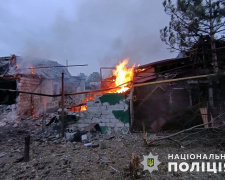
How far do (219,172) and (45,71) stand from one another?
16236 mm

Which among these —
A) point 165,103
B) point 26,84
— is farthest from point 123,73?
point 26,84

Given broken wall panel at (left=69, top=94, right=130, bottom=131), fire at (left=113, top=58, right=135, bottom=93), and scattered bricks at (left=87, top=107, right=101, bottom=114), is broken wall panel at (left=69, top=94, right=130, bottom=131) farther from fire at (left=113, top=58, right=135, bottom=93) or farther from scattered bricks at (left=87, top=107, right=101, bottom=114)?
fire at (left=113, top=58, right=135, bottom=93)

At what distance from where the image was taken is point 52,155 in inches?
195

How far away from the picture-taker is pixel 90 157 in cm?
476

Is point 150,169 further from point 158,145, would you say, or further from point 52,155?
point 52,155

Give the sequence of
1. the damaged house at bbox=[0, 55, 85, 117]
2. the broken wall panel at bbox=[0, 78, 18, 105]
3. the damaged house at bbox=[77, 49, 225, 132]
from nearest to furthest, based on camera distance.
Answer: the damaged house at bbox=[77, 49, 225, 132]
the damaged house at bbox=[0, 55, 85, 117]
the broken wall panel at bbox=[0, 78, 18, 105]

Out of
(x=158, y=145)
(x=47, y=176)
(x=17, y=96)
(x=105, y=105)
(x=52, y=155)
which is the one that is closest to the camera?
(x=47, y=176)

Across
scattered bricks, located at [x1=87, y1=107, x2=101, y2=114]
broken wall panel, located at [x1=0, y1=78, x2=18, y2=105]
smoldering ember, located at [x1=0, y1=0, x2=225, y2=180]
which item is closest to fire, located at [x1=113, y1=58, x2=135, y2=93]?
smoldering ember, located at [x1=0, y1=0, x2=225, y2=180]

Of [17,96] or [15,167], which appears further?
[17,96]

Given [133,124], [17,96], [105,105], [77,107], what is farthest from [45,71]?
[133,124]

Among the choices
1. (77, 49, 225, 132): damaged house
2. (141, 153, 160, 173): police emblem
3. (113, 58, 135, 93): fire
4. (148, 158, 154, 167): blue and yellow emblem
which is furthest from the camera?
(113, 58, 135, 93): fire

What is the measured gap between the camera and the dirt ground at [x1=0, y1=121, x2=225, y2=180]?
362 centimetres

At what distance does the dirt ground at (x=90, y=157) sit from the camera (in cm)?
362

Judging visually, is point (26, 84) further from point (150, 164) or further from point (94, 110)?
point (150, 164)
